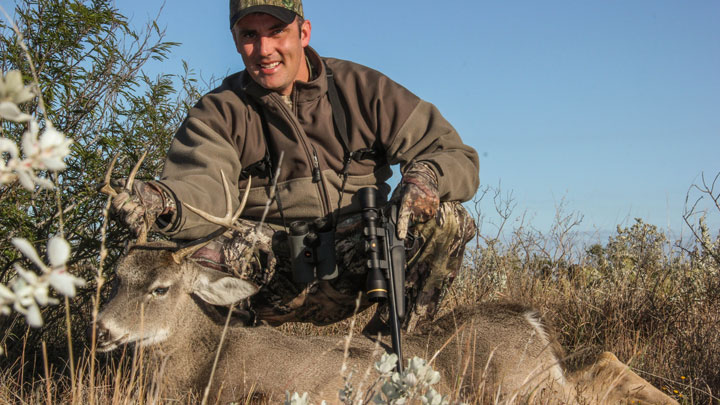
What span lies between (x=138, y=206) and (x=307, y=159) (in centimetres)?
139

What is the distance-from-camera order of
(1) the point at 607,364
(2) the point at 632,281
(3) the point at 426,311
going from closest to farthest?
(1) the point at 607,364 → (3) the point at 426,311 → (2) the point at 632,281

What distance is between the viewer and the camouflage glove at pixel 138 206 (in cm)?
371

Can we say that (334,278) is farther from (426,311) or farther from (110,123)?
(110,123)

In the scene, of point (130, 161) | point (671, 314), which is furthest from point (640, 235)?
point (130, 161)

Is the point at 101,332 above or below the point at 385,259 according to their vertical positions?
below

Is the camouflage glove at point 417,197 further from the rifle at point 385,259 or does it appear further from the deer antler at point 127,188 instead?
the deer antler at point 127,188

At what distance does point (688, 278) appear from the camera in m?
5.39

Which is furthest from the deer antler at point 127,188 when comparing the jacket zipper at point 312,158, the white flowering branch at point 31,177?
the white flowering branch at point 31,177

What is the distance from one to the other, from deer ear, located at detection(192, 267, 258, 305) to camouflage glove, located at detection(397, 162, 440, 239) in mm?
931

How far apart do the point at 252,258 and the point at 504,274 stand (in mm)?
2675

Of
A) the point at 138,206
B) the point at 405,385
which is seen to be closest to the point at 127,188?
the point at 138,206

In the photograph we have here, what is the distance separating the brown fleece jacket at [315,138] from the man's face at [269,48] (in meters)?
0.11

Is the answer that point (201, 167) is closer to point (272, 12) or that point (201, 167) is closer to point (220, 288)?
point (220, 288)

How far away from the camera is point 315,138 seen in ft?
16.1
